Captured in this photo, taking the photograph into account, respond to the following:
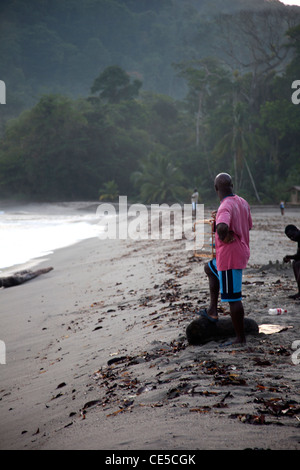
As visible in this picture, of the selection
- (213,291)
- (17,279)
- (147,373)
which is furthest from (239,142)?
(147,373)

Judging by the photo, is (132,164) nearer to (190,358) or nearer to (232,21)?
(232,21)

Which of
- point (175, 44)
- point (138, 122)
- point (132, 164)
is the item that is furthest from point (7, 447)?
point (175, 44)

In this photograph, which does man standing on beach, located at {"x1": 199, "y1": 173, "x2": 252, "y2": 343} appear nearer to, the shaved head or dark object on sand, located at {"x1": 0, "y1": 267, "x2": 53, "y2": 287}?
the shaved head

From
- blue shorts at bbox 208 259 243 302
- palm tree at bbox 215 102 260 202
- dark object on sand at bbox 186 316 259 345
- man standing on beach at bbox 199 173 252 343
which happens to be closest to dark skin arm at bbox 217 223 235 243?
man standing on beach at bbox 199 173 252 343

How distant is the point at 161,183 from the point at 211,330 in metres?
38.7

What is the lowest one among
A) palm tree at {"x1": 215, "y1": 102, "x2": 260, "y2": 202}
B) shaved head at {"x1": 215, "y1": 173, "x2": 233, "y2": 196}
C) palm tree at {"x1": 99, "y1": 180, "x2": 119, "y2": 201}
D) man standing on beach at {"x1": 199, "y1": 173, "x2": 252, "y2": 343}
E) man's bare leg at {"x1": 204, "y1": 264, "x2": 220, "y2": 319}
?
man's bare leg at {"x1": 204, "y1": 264, "x2": 220, "y2": 319}

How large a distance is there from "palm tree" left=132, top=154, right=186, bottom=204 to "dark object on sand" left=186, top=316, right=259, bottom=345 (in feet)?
124

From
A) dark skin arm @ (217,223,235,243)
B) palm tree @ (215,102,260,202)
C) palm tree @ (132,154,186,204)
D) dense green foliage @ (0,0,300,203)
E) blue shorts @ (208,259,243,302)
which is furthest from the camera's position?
palm tree @ (132,154,186,204)

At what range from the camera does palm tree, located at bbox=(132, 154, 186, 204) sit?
4241cm

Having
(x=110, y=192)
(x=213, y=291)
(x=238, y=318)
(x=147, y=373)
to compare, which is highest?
(x=110, y=192)

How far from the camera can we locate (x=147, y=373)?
12.1 ft

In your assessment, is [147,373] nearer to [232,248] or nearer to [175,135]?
[232,248]

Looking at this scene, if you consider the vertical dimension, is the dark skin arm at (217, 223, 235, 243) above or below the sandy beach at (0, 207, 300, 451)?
above

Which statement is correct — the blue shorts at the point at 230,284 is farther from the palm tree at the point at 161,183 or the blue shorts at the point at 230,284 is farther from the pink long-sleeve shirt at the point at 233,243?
the palm tree at the point at 161,183
